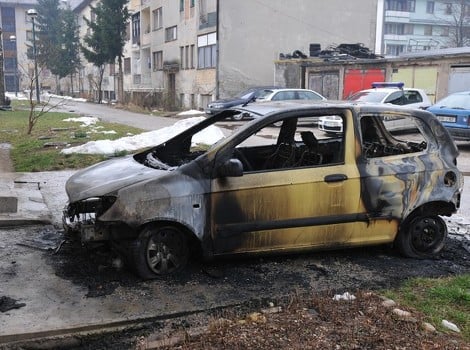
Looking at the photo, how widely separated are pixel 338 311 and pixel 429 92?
68.0 ft

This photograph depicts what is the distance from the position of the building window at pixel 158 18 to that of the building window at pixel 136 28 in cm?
432

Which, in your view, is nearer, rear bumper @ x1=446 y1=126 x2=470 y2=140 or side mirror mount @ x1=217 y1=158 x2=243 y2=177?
side mirror mount @ x1=217 y1=158 x2=243 y2=177

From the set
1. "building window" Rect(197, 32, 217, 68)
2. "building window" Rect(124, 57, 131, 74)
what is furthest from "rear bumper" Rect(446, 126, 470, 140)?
"building window" Rect(124, 57, 131, 74)

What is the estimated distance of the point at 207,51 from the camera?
3316cm

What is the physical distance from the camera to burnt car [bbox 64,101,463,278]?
15.4ft

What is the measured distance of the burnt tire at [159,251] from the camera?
468 centimetres

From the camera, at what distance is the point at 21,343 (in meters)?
3.71

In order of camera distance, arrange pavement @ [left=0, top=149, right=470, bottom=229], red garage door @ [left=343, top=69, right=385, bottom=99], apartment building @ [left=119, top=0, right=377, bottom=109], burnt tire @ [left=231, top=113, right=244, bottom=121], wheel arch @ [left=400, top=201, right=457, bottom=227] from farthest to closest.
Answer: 1. apartment building @ [left=119, top=0, right=377, bottom=109]
2. red garage door @ [left=343, top=69, right=385, bottom=99]
3. pavement @ [left=0, top=149, right=470, bottom=229]
4. burnt tire @ [left=231, top=113, right=244, bottom=121]
5. wheel arch @ [left=400, top=201, right=457, bottom=227]

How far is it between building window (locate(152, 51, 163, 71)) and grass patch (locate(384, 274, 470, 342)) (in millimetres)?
39506

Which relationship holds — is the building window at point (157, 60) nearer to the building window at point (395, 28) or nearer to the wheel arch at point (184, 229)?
the wheel arch at point (184, 229)

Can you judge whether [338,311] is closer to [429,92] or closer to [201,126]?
[201,126]

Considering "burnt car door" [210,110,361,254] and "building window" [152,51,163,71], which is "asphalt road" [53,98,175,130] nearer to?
"building window" [152,51,163,71]

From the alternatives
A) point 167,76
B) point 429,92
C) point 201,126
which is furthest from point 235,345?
point 167,76

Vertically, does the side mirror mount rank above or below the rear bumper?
above
